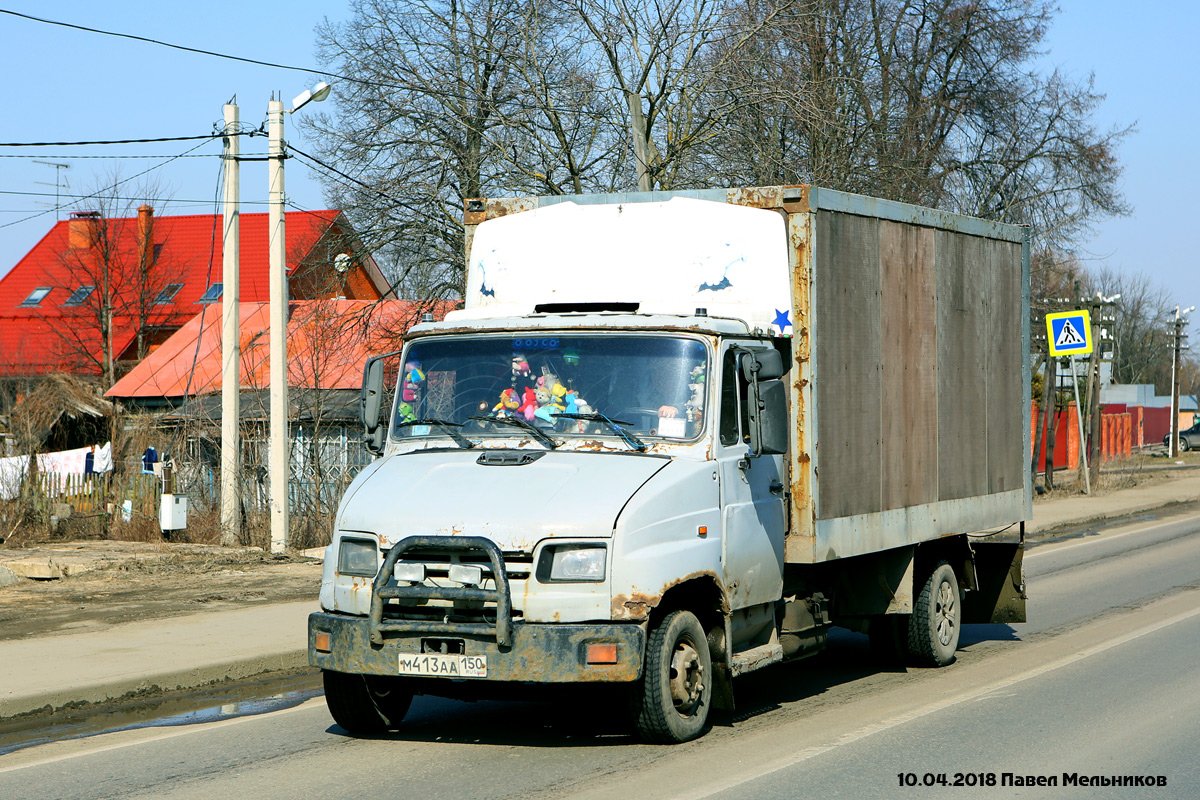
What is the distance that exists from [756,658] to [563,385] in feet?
6.53

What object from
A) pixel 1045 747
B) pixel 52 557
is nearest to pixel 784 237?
pixel 1045 747

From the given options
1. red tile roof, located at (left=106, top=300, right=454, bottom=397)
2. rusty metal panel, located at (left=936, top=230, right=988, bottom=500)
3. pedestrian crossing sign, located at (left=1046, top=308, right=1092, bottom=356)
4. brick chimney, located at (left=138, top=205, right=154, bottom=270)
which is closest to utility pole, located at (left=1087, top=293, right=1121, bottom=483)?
pedestrian crossing sign, located at (left=1046, top=308, right=1092, bottom=356)

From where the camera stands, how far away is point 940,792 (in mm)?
6113

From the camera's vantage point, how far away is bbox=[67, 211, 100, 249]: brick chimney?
52.0 meters

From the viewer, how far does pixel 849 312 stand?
849cm

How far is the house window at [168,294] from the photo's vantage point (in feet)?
170

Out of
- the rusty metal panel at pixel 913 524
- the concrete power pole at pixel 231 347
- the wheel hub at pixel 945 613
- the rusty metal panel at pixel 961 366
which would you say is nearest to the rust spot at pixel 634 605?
the rusty metal panel at pixel 913 524

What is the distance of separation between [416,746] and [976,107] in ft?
98.8

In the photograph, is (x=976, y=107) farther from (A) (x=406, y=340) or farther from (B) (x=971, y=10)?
(A) (x=406, y=340)

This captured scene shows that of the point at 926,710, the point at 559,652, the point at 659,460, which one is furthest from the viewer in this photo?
the point at 926,710

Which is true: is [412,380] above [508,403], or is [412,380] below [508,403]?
above

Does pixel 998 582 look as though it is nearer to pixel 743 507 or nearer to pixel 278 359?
pixel 743 507

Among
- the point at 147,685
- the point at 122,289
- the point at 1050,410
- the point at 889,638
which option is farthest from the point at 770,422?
the point at 122,289

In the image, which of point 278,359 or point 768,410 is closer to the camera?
point 768,410
